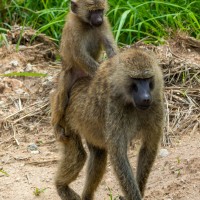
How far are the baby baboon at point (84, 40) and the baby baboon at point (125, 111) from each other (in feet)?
1.75

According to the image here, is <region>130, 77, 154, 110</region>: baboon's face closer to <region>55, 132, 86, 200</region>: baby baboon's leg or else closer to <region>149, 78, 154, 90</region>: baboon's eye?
<region>149, 78, 154, 90</region>: baboon's eye

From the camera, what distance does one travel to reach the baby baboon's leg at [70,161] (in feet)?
20.1

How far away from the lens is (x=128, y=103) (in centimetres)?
542

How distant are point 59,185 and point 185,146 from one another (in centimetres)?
131

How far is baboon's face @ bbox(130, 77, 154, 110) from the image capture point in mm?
5191

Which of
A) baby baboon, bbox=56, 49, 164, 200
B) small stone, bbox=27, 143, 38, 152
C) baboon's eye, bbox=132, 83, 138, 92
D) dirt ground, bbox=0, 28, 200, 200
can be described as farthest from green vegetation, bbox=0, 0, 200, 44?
baboon's eye, bbox=132, 83, 138, 92

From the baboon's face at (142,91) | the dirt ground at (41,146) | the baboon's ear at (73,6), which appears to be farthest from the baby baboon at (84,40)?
the baboon's face at (142,91)

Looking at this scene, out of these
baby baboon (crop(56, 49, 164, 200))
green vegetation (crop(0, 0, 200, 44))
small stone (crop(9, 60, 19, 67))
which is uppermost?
baby baboon (crop(56, 49, 164, 200))

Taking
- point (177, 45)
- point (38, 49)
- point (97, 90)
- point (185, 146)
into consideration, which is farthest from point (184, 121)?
point (38, 49)

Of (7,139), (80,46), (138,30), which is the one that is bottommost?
(7,139)

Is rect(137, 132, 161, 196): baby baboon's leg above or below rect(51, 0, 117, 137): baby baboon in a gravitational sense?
below

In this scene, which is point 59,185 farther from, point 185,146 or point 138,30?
point 138,30

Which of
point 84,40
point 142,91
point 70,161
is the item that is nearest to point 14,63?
point 84,40

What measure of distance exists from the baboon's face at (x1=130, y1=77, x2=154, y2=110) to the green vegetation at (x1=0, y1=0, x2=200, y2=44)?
2.70 m
